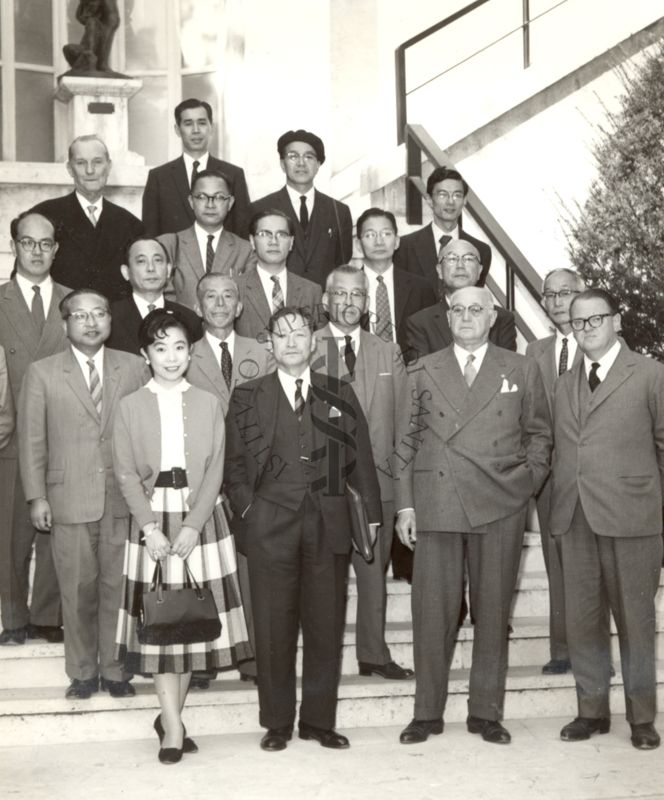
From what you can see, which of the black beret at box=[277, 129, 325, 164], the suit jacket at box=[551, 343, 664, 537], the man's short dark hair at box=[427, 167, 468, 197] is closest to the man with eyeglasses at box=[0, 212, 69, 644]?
the black beret at box=[277, 129, 325, 164]

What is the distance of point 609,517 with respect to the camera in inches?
215

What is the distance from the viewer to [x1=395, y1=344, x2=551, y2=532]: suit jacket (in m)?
5.48

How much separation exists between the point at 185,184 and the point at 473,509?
106 inches

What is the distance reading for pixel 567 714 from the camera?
19.6ft

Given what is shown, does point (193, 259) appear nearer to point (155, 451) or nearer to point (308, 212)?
point (308, 212)

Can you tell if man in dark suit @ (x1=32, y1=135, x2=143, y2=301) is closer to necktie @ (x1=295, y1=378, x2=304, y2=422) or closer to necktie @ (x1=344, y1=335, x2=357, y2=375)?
necktie @ (x1=344, y1=335, x2=357, y2=375)

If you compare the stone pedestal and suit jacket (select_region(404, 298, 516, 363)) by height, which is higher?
the stone pedestal

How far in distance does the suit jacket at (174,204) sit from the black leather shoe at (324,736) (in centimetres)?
281

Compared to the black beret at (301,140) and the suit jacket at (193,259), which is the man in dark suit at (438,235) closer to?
the black beret at (301,140)

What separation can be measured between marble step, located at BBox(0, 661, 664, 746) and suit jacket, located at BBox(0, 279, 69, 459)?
1.40 m

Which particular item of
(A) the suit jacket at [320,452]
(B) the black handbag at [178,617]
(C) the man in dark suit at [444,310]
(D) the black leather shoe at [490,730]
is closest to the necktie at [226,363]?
(A) the suit jacket at [320,452]

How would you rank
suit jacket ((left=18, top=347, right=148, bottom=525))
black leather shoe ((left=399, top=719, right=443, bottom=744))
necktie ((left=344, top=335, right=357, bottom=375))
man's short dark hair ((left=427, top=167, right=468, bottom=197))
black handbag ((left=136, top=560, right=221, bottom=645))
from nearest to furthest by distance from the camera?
black handbag ((left=136, top=560, right=221, bottom=645)) < black leather shoe ((left=399, top=719, right=443, bottom=744)) < suit jacket ((left=18, top=347, right=148, bottom=525)) < necktie ((left=344, top=335, right=357, bottom=375)) < man's short dark hair ((left=427, top=167, right=468, bottom=197))

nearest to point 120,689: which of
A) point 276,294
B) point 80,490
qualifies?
point 80,490

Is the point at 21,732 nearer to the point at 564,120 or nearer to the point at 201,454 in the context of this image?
the point at 201,454
